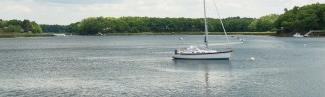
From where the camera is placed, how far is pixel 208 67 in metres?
87.1

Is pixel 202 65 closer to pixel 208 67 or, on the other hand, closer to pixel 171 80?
pixel 208 67

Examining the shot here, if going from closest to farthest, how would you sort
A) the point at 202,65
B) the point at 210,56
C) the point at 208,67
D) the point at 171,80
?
the point at 171,80
the point at 208,67
the point at 202,65
the point at 210,56

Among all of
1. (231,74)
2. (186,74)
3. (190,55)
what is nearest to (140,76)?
(186,74)

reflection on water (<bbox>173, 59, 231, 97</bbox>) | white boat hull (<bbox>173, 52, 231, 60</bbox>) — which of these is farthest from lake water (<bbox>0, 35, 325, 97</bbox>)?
white boat hull (<bbox>173, 52, 231, 60</bbox>)

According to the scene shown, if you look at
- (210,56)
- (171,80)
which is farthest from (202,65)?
(171,80)

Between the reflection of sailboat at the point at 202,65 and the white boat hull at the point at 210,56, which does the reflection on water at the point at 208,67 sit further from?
the white boat hull at the point at 210,56

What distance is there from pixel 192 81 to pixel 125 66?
85.4 ft

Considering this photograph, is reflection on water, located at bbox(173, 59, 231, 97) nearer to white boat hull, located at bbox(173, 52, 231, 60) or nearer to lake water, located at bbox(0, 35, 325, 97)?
lake water, located at bbox(0, 35, 325, 97)

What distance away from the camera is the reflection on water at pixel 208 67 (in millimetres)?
70056

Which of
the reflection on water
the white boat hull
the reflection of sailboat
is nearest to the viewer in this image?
the reflection on water

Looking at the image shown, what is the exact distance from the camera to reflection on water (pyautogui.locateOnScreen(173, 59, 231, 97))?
230ft

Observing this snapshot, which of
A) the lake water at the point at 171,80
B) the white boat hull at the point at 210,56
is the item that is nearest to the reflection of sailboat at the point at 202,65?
the lake water at the point at 171,80

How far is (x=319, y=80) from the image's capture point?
67.1 m

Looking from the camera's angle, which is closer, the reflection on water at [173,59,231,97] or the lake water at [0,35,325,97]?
the lake water at [0,35,325,97]
